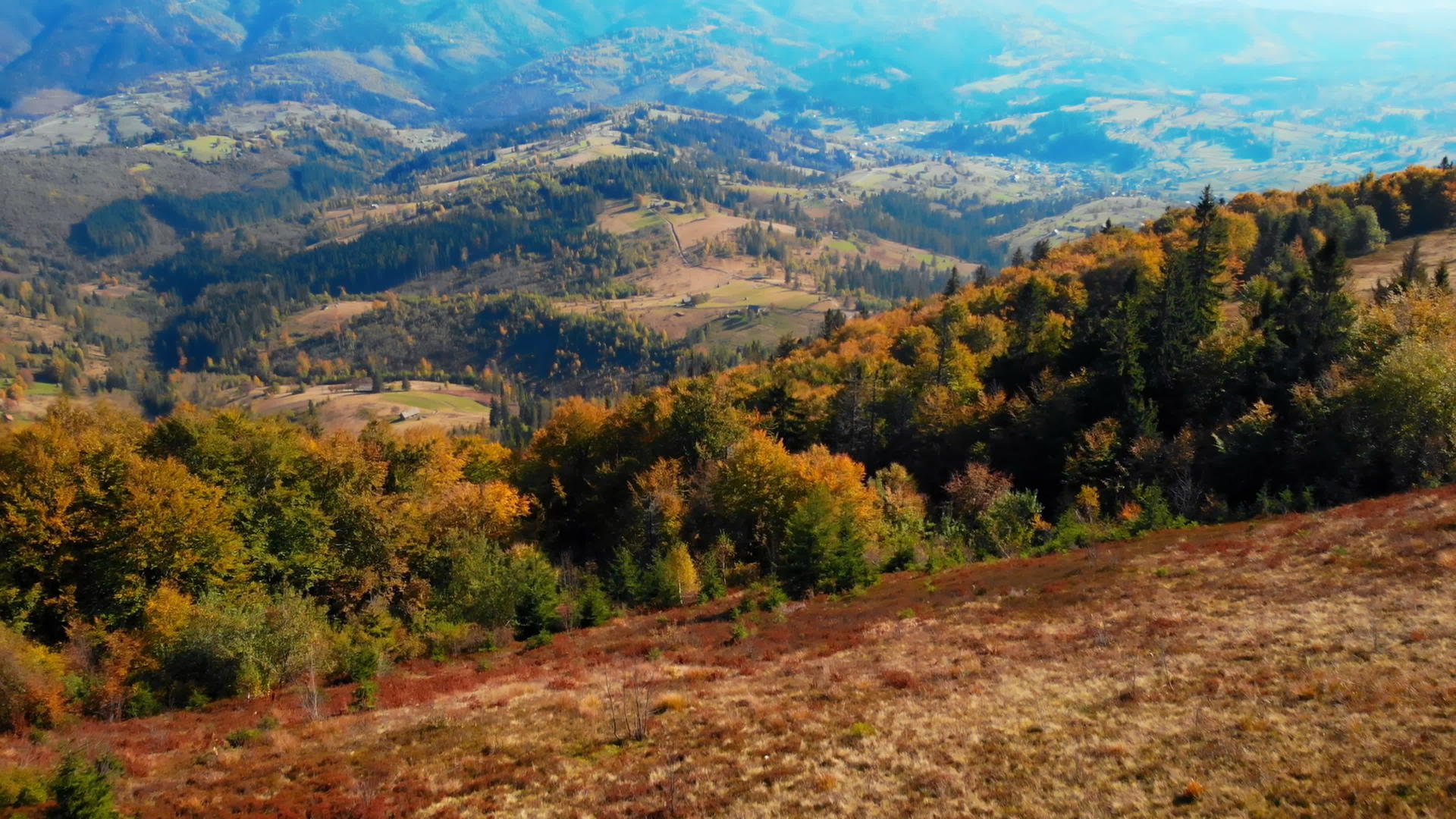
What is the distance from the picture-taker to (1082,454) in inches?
3071

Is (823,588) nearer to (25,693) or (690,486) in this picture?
(690,486)

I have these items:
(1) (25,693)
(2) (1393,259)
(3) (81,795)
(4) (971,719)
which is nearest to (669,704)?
(4) (971,719)

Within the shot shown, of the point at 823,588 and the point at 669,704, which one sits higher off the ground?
the point at 669,704

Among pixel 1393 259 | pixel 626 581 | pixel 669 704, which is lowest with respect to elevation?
pixel 626 581

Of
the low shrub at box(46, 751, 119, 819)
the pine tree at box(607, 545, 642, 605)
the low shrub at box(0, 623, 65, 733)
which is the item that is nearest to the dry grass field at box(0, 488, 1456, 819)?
the low shrub at box(0, 623, 65, 733)

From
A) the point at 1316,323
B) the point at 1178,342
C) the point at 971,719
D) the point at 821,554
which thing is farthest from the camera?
the point at 1178,342

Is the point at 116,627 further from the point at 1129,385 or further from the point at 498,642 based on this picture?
the point at 1129,385

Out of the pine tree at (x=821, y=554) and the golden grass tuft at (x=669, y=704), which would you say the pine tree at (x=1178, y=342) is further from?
the golden grass tuft at (x=669, y=704)

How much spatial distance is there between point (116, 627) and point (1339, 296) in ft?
354

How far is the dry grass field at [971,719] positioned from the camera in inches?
785

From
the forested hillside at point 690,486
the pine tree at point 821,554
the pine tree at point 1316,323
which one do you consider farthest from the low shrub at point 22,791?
the pine tree at point 1316,323

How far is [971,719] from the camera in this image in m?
26.3

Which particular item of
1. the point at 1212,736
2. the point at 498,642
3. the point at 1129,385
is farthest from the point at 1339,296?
the point at 498,642

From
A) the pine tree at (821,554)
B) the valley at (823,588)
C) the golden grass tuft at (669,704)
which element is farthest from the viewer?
the pine tree at (821,554)
